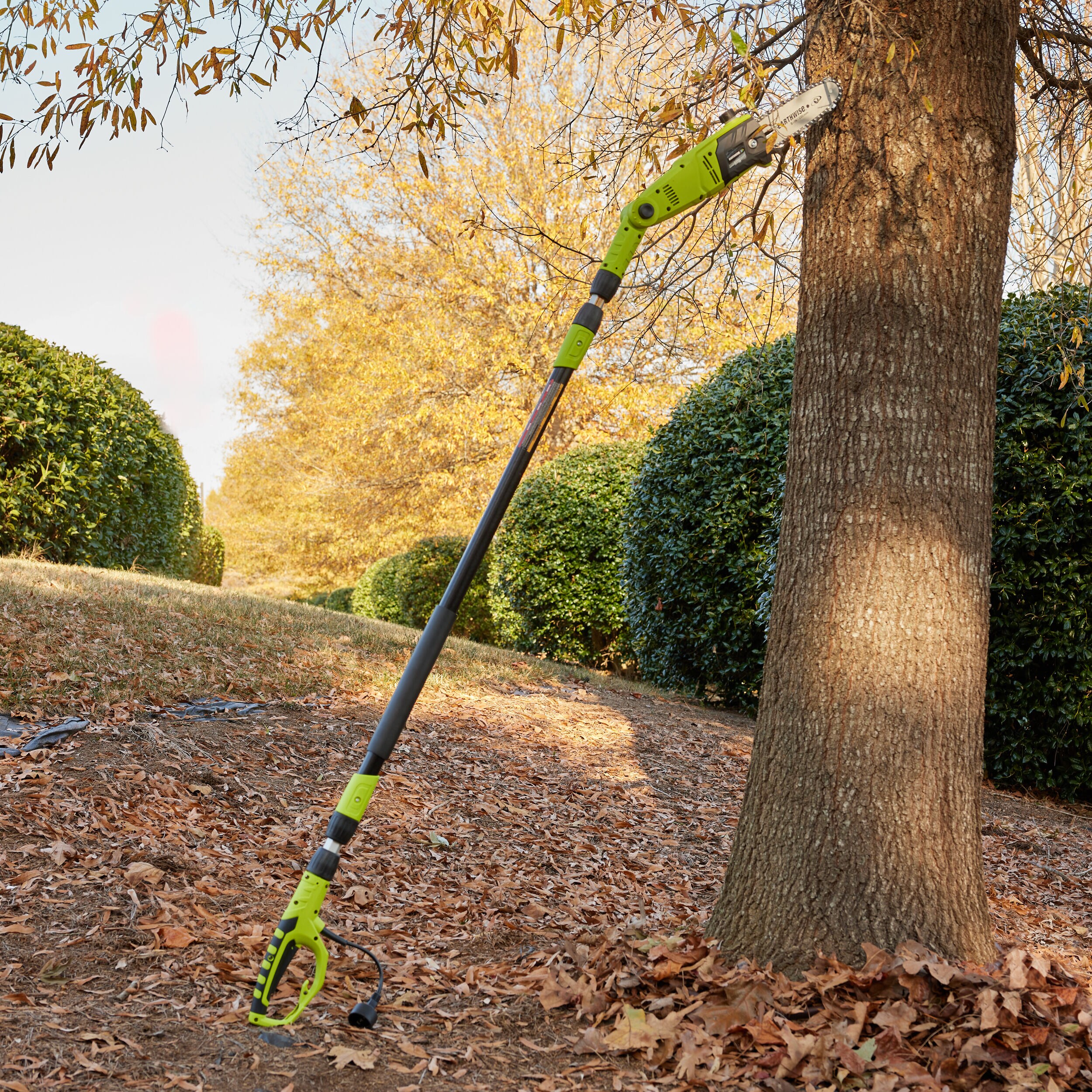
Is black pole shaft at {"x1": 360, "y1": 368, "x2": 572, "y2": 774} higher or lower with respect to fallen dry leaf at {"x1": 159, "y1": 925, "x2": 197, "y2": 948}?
higher

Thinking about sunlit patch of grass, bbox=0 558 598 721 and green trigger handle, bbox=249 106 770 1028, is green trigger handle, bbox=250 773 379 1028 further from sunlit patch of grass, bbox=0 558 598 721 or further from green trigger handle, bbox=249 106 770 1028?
sunlit patch of grass, bbox=0 558 598 721

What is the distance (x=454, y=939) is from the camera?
121 inches

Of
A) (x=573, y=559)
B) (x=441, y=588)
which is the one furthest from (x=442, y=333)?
(x=573, y=559)

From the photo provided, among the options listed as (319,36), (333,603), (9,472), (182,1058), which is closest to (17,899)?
(182,1058)

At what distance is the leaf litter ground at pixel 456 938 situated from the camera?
219 cm

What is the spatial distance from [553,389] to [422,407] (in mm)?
10840

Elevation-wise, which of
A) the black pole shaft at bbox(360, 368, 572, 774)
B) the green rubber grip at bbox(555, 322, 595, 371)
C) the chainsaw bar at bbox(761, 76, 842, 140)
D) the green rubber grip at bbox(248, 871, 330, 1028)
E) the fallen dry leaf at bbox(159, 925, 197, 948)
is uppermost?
the chainsaw bar at bbox(761, 76, 842, 140)

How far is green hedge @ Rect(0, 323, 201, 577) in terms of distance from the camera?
814cm

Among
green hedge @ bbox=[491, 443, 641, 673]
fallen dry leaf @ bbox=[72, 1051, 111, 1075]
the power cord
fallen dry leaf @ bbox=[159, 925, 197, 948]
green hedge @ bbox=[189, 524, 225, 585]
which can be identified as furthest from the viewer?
green hedge @ bbox=[189, 524, 225, 585]

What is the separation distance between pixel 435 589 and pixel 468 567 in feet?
34.6

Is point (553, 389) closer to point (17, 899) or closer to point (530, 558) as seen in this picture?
point (17, 899)

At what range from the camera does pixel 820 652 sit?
8.68ft

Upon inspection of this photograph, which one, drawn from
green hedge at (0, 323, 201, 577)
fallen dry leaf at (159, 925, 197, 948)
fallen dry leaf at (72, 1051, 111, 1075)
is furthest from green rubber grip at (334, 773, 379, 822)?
green hedge at (0, 323, 201, 577)

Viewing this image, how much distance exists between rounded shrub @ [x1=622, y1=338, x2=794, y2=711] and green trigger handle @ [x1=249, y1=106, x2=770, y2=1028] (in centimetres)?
366
